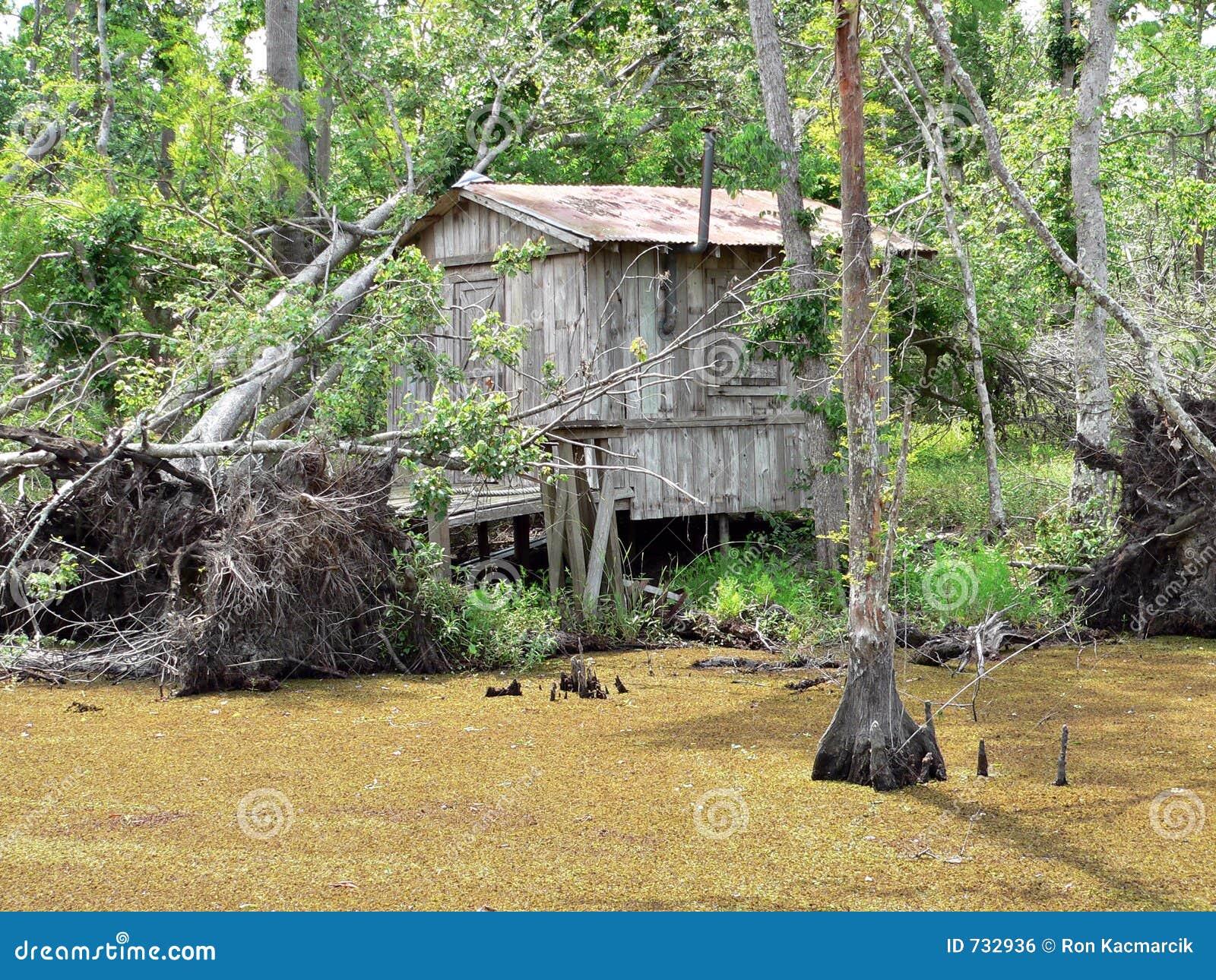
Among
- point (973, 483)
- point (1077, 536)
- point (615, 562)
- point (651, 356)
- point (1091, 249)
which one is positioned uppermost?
point (1091, 249)

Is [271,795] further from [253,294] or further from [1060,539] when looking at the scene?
[1060,539]

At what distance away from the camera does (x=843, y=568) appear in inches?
513

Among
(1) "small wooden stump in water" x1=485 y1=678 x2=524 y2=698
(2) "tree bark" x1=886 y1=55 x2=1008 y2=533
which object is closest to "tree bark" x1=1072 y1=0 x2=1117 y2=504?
(2) "tree bark" x1=886 y1=55 x2=1008 y2=533

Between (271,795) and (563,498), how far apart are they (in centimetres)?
678

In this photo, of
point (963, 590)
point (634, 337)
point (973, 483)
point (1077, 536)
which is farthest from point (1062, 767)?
point (973, 483)

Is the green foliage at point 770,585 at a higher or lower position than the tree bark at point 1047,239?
lower

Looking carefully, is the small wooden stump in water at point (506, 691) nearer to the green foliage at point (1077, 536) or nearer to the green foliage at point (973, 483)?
the green foliage at point (1077, 536)

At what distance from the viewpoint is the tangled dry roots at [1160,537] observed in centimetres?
1084

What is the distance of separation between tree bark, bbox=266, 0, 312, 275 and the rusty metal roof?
391 centimetres

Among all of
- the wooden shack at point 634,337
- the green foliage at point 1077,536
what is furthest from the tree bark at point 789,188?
the green foliage at point 1077,536

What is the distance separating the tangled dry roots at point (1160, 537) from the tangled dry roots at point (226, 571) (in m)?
6.20

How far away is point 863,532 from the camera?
640 cm

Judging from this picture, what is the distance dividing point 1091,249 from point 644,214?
4.69 m

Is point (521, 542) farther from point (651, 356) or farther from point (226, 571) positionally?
point (226, 571)
